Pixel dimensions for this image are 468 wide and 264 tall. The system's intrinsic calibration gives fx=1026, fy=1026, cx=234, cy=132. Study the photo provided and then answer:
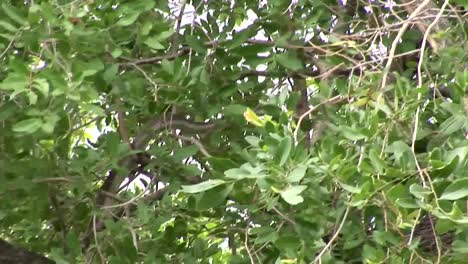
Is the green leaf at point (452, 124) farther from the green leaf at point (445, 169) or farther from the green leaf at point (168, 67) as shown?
the green leaf at point (168, 67)

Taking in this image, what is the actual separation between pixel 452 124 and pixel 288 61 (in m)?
0.47

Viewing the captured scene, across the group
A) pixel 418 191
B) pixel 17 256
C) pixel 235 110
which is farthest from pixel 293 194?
pixel 17 256

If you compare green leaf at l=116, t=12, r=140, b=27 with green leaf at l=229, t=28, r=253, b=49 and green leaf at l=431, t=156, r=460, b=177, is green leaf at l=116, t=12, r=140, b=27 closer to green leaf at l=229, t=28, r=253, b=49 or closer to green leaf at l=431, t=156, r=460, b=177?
green leaf at l=229, t=28, r=253, b=49

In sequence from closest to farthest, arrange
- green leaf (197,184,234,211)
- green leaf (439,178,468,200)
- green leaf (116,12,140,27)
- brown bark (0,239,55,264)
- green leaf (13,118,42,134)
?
green leaf (439,178,468,200) < green leaf (197,184,234,211) < green leaf (13,118,42,134) < green leaf (116,12,140,27) < brown bark (0,239,55,264)

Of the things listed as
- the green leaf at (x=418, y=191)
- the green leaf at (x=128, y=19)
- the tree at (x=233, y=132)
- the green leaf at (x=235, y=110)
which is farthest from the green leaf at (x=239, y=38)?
the green leaf at (x=418, y=191)

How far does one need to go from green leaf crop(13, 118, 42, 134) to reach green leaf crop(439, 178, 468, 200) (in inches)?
24.4

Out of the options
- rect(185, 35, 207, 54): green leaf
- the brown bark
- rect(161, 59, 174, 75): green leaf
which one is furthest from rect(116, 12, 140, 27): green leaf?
the brown bark

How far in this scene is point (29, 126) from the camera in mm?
1541

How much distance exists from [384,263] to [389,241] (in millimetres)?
35

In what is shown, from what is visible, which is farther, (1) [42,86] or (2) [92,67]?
(2) [92,67]

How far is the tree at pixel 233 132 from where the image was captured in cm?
140

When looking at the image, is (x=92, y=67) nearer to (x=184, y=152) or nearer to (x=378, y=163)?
(x=184, y=152)

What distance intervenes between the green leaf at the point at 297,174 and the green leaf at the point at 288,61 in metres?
0.59

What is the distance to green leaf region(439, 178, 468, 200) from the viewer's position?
1263mm
